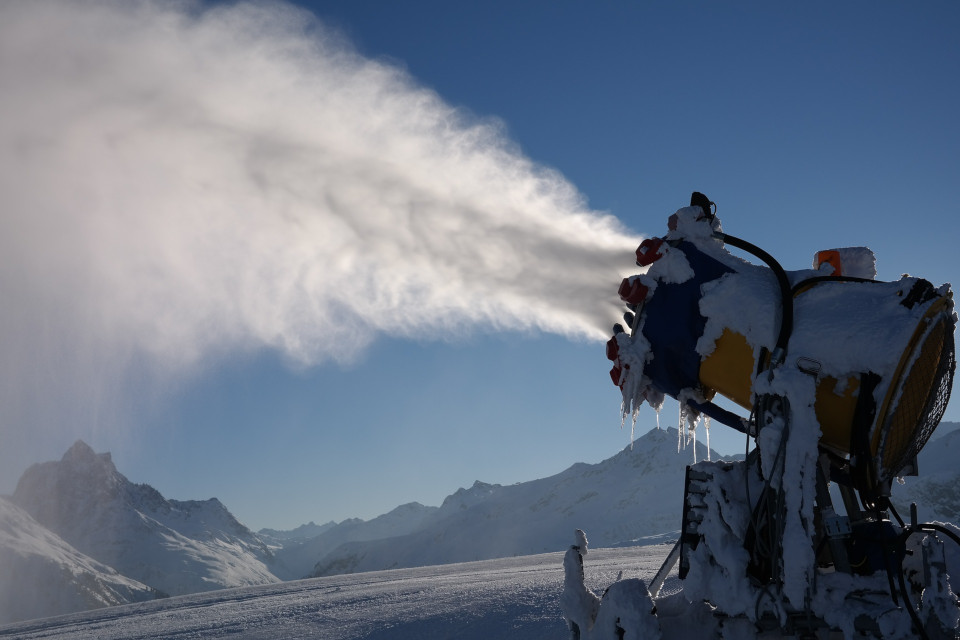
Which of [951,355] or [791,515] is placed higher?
[951,355]

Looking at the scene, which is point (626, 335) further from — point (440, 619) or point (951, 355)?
point (440, 619)

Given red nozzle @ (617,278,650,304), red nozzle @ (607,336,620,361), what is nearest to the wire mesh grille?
red nozzle @ (617,278,650,304)

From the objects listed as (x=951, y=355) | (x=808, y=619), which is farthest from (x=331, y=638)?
(x=951, y=355)

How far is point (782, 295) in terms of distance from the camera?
212 inches

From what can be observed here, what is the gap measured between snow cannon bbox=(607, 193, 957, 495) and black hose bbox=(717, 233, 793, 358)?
12 millimetres

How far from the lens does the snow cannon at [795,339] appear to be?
4.98m

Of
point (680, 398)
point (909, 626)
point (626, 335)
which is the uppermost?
point (626, 335)

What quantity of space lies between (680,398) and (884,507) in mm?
1768

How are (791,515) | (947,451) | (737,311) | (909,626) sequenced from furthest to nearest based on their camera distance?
(947,451)
(737,311)
(791,515)
(909,626)

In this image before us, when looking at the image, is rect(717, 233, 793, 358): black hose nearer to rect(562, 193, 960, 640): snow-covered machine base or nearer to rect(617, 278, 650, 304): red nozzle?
rect(562, 193, 960, 640): snow-covered machine base

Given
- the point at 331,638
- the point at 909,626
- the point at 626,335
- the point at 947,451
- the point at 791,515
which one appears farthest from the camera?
the point at 947,451

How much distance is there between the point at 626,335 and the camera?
611 centimetres

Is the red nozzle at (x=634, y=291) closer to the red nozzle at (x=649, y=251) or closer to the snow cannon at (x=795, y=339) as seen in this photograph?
the snow cannon at (x=795, y=339)

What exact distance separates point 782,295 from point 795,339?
1.27ft
